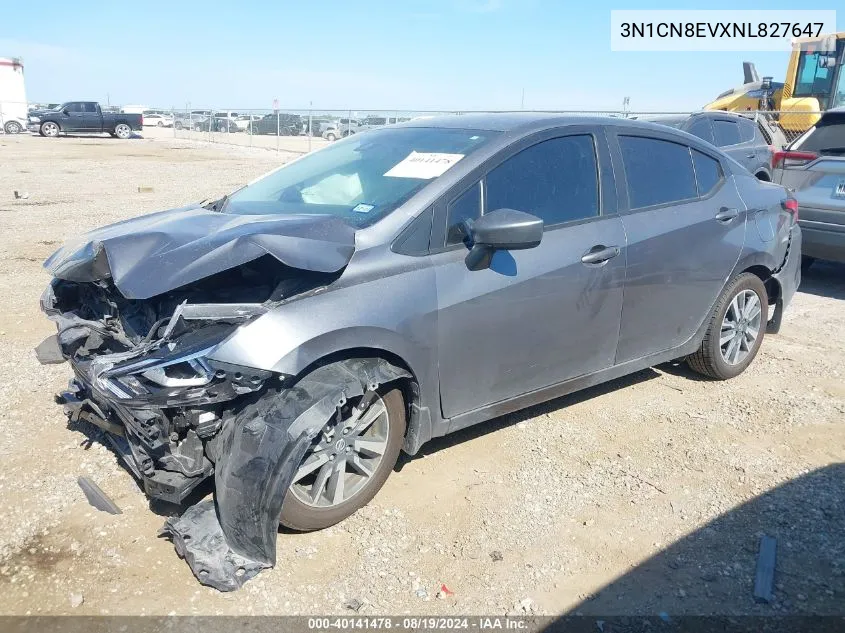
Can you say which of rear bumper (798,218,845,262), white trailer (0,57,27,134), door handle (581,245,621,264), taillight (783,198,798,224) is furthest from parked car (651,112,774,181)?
white trailer (0,57,27,134)

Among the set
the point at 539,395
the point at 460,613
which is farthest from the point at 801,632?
the point at 539,395

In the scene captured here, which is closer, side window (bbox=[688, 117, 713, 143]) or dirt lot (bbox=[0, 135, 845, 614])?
dirt lot (bbox=[0, 135, 845, 614])

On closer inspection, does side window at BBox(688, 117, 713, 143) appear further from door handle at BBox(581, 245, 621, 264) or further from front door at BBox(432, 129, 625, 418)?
door handle at BBox(581, 245, 621, 264)

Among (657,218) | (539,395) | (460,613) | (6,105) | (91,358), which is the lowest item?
(460,613)

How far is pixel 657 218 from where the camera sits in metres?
4.19

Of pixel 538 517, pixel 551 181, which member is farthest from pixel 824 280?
pixel 538 517

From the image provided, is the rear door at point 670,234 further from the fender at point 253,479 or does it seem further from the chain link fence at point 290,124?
the chain link fence at point 290,124

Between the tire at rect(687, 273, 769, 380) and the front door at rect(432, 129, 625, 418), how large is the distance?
3.48ft

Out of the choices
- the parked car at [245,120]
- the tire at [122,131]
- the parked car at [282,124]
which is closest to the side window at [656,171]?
the parked car at [282,124]

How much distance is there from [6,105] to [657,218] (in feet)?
141

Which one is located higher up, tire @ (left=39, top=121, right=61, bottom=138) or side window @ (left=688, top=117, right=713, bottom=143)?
tire @ (left=39, top=121, right=61, bottom=138)

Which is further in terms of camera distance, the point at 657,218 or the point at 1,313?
the point at 1,313

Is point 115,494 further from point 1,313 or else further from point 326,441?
point 1,313

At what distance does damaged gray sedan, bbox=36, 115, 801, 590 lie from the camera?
9.14 ft
